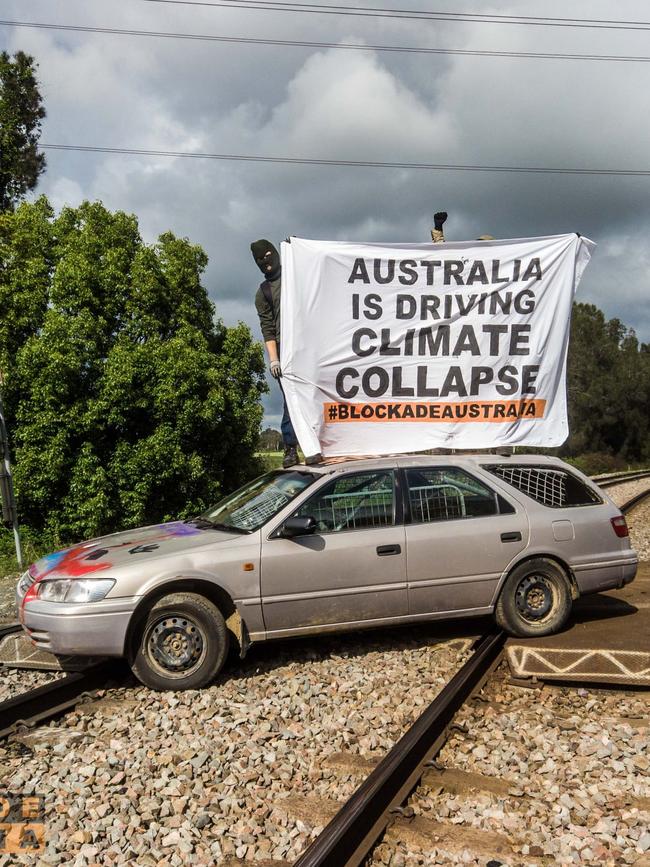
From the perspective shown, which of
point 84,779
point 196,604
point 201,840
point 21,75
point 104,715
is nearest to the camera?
point 201,840

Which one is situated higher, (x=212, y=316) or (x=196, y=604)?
Result: (x=212, y=316)

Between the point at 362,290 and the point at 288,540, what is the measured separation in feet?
8.55

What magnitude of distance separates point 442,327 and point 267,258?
185 centimetres

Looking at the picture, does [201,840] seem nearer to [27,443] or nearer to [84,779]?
[84,779]

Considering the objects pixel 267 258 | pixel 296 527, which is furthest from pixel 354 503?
pixel 267 258

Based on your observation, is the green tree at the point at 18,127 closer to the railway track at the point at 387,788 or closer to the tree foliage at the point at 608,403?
the railway track at the point at 387,788

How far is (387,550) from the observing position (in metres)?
5.95

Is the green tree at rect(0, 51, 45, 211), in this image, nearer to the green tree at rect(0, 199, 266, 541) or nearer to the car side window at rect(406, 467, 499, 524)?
the green tree at rect(0, 199, 266, 541)

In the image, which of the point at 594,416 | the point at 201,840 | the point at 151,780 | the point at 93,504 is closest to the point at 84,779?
the point at 151,780

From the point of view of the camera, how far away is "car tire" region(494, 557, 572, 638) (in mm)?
6312

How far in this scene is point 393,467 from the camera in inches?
250

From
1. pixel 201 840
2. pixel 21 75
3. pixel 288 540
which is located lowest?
pixel 201 840

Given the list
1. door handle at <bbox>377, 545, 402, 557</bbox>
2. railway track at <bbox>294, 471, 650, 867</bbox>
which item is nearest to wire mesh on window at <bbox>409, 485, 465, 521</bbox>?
door handle at <bbox>377, 545, 402, 557</bbox>

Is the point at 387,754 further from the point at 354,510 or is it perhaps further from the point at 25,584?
the point at 25,584
